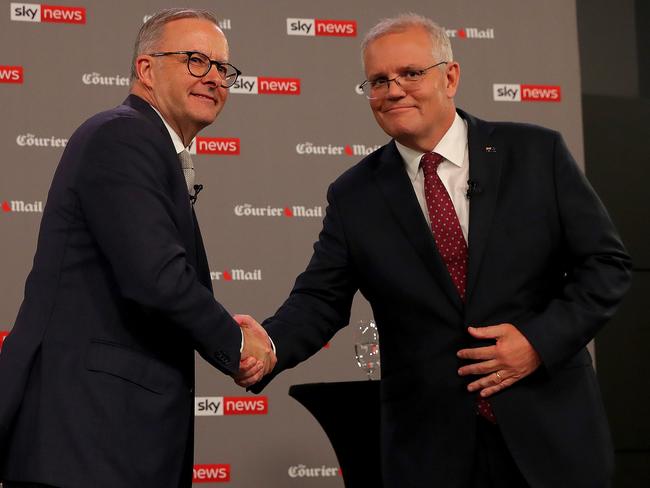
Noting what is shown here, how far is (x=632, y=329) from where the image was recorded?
635 centimetres

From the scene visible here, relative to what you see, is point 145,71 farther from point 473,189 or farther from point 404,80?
point 473,189

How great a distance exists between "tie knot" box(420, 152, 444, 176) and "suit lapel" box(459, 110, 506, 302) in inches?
4.3

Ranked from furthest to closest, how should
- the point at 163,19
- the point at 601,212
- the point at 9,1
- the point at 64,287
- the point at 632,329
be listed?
the point at 632,329
the point at 9,1
the point at 163,19
the point at 601,212
the point at 64,287

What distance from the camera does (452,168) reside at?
2.75 meters

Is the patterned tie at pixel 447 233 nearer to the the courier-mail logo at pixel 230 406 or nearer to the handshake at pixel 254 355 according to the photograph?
the handshake at pixel 254 355

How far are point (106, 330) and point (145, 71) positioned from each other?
2.82 feet

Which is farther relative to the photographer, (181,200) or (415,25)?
(415,25)

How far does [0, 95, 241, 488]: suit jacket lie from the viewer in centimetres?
220

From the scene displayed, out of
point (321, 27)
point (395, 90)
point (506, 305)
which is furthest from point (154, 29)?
point (321, 27)

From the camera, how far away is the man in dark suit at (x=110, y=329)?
220cm

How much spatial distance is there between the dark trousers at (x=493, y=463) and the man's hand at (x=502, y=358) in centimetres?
11

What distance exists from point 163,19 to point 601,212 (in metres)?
1.43

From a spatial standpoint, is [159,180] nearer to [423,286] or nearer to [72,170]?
[72,170]

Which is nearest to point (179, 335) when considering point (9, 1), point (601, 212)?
point (601, 212)
